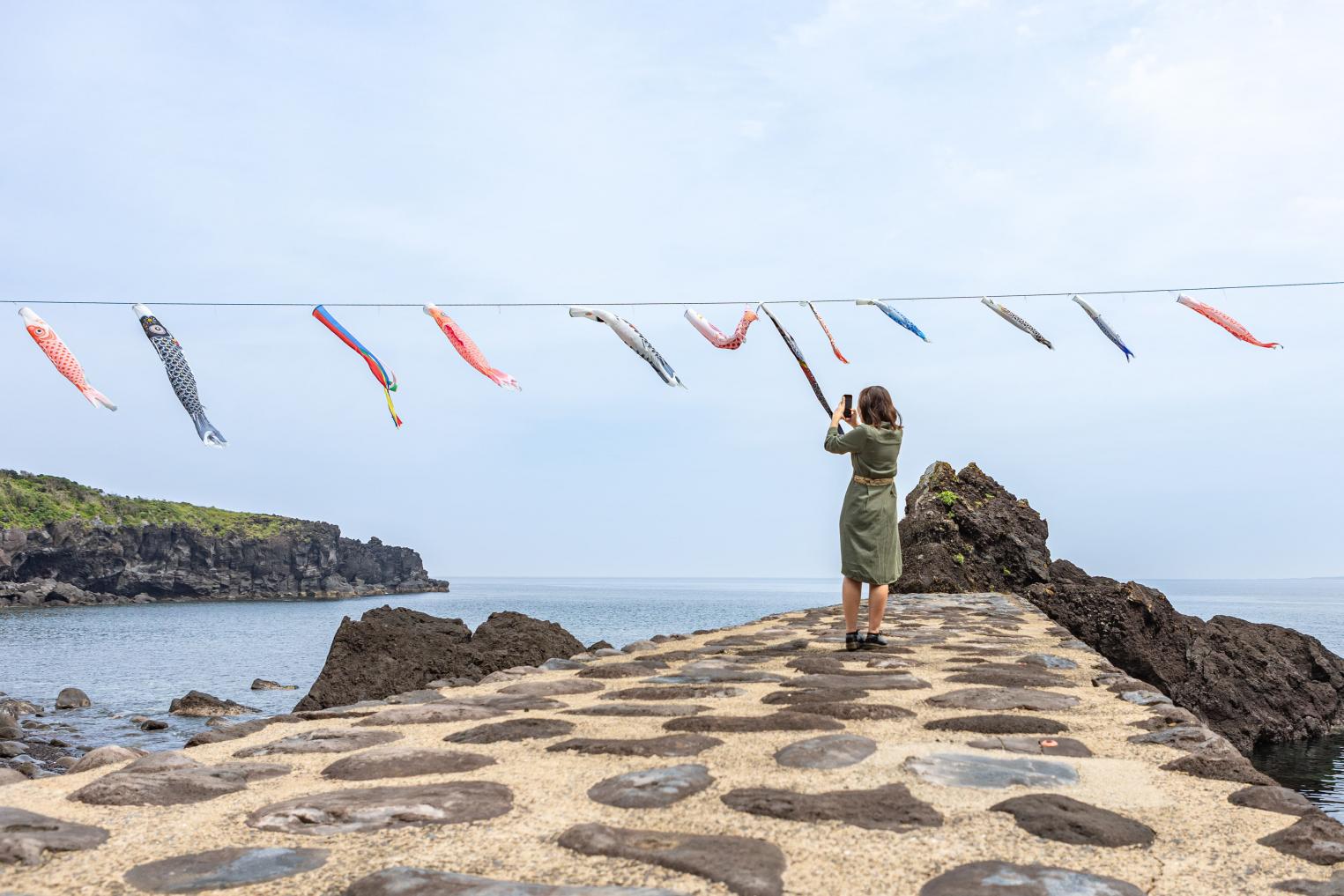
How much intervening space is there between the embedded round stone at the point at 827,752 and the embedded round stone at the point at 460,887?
4.50 ft

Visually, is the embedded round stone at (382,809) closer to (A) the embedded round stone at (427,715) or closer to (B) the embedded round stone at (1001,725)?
(A) the embedded round stone at (427,715)

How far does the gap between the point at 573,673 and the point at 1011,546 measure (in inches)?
408

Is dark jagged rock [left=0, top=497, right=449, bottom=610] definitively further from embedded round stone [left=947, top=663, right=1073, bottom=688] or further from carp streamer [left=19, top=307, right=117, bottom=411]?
embedded round stone [left=947, top=663, right=1073, bottom=688]

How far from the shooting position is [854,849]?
2.37 meters

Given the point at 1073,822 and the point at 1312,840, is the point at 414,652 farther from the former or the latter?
the point at 1312,840

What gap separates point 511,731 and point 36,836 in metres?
1.89

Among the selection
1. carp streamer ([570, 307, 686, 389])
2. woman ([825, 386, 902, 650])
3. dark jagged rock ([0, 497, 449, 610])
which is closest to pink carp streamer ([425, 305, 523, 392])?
carp streamer ([570, 307, 686, 389])

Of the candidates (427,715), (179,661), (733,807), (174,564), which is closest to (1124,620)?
(427,715)

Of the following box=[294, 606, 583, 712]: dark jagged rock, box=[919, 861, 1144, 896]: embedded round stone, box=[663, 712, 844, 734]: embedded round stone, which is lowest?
box=[294, 606, 583, 712]: dark jagged rock

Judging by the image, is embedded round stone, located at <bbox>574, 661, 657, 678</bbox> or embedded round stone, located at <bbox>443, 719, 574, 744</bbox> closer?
embedded round stone, located at <bbox>443, 719, 574, 744</bbox>

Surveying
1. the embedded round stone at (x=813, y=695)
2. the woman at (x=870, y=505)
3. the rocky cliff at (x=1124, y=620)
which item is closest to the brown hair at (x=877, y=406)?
the woman at (x=870, y=505)

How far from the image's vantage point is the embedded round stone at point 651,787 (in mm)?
2828

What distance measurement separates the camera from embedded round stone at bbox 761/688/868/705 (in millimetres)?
4730

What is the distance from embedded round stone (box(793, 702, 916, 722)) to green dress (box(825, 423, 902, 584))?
7.18 ft
